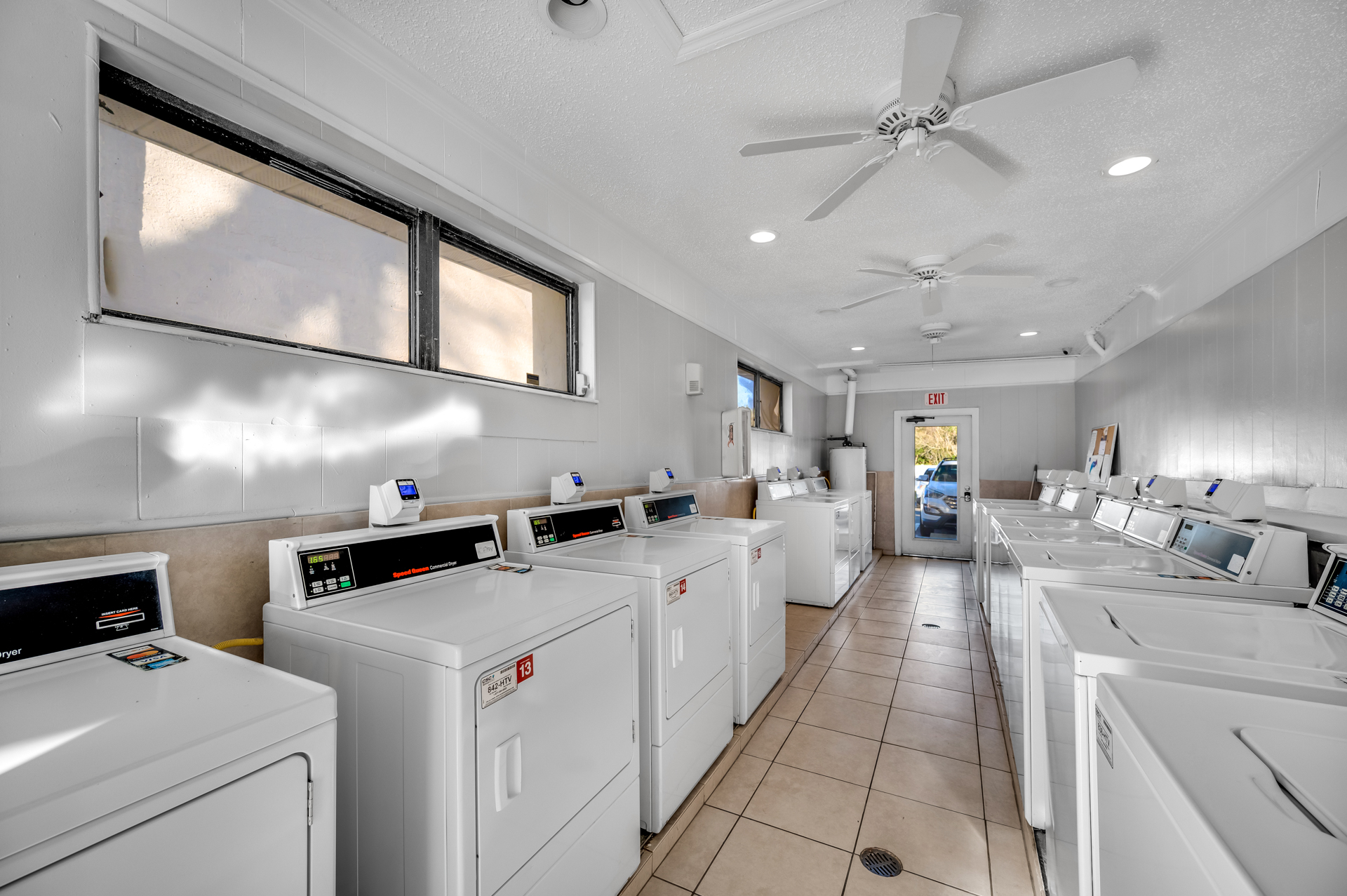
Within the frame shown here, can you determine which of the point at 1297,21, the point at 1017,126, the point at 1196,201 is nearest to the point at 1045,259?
the point at 1196,201

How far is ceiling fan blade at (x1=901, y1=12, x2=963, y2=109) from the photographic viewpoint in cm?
138

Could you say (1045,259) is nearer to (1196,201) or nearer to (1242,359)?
(1196,201)

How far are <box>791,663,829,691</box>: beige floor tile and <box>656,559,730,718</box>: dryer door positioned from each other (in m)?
1.06

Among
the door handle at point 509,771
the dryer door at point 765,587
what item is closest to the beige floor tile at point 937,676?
the dryer door at point 765,587

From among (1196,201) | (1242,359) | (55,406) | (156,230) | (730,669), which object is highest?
(1196,201)

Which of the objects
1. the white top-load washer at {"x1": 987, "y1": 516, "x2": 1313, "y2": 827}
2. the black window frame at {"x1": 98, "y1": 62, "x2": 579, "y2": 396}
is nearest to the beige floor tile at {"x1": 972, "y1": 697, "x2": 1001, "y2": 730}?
the white top-load washer at {"x1": 987, "y1": 516, "x2": 1313, "y2": 827}

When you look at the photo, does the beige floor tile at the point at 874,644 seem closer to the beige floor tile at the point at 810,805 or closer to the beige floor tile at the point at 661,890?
the beige floor tile at the point at 810,805

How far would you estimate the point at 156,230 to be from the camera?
1.35m

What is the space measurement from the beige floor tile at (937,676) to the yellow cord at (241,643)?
10.7 feet

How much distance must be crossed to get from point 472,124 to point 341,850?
232cm

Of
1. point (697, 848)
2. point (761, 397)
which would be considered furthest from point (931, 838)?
point (761, 397)

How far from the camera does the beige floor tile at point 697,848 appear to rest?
1.80 metres

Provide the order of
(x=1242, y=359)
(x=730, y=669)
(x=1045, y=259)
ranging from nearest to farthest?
(x=730, y=669) < (x=1242, y=359) < (x=1045, y=259)

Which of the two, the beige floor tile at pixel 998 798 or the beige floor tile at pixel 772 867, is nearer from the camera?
the beige floor tile at pixel 772 867
